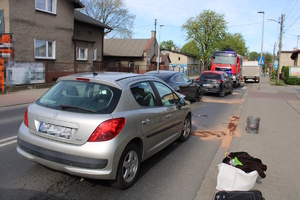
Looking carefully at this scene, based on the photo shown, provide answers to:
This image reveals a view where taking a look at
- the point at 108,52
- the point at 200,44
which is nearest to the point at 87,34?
the point at 108,52

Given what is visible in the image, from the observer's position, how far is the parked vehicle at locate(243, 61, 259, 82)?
36875mm

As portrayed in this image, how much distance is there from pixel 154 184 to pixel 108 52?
135 ft

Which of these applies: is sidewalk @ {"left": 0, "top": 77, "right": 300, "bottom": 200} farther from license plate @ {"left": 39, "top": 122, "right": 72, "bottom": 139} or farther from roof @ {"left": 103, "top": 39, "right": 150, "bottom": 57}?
roof @ {"left": 103, "top": 39, "right": 150, "bottom": 57}

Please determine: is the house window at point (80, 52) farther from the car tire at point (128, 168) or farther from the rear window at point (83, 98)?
the car tire at point (128, 168)

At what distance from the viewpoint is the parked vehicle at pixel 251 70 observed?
36.9m

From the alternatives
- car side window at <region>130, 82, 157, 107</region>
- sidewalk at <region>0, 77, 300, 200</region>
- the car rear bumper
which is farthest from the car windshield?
the car rear bumper

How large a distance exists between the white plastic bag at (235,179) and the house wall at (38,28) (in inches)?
642

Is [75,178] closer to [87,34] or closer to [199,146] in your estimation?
[199,146]

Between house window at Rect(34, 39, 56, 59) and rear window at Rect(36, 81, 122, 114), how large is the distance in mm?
15636

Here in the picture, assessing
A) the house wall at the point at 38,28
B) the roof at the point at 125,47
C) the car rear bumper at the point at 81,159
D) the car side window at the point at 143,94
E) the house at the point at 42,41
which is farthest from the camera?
the roof at the point at 125,47

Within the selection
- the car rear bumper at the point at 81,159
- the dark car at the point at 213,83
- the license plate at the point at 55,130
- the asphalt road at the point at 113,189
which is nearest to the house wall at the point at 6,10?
the dark car at the point at 213,83

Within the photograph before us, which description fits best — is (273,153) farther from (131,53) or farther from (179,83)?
(131,53)

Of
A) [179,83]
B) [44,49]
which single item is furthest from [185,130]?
[44,49]

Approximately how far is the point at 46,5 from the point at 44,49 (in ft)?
10.1
